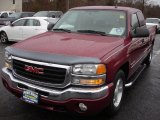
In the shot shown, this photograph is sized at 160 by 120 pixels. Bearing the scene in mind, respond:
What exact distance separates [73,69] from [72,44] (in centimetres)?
81

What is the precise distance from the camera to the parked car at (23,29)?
12930 mm

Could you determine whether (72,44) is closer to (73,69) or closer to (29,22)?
(73,69)

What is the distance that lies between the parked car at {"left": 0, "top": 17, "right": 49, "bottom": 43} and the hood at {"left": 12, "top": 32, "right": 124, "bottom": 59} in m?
7.50

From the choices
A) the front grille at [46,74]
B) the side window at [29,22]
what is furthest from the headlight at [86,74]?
the side window at [29,22]

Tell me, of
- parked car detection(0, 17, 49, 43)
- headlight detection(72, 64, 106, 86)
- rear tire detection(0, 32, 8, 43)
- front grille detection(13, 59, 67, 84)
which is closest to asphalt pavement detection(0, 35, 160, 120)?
front grille detection(13, 59, 67, 84)

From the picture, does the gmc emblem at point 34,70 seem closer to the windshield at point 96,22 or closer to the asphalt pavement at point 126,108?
the asphalt pavement at point 126,108

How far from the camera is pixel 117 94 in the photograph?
4.98 metres

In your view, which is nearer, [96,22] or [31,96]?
[31,96]

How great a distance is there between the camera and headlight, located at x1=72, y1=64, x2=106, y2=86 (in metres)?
4.04

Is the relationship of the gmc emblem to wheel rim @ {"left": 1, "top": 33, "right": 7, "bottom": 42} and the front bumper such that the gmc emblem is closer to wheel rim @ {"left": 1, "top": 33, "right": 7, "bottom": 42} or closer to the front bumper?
the front bumper

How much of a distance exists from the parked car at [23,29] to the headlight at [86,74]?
29.4ft

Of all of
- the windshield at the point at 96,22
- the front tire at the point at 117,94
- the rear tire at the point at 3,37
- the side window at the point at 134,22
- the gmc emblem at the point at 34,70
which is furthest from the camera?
the rear tire at the point at 3,37

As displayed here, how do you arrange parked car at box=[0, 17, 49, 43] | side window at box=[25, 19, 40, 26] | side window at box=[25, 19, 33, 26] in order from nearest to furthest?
parked car at box=[0, 17, 49, 43] < side window at box=[25, 19, 40, 26] < side window at box=[25, 19, 33, 26]

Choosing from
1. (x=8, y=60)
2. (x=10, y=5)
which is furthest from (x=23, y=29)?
(x=10, y=5)
